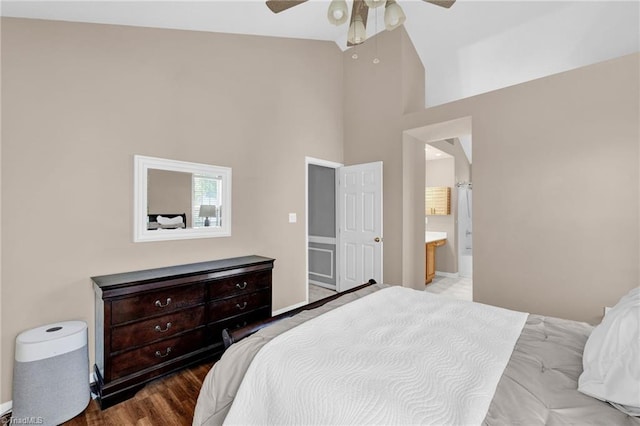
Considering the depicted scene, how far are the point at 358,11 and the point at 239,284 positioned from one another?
7.96 feet

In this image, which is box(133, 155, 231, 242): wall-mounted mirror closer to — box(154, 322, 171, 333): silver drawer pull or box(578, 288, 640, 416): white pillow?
Answer: box(154, 322, 171, 333): silver drawer pull

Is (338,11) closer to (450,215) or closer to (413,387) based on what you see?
(413,387)

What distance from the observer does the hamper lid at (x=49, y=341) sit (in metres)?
1.73

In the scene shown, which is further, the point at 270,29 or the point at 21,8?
the point at 270,29

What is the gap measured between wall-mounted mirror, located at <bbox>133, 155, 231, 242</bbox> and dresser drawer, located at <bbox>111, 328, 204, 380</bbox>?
34.9 inches

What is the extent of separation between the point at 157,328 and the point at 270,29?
325cm

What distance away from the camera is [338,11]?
1815 millimetres

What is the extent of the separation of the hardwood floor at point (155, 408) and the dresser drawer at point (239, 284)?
2.21ft

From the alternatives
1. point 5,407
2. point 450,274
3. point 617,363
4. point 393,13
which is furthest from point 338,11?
point 450,274

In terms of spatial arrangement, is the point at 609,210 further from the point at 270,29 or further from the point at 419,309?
the point at 270,29

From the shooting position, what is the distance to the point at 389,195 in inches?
154

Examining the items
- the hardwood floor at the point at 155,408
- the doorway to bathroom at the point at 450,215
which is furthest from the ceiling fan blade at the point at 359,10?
the doorway to bathroom at the point at 450,215

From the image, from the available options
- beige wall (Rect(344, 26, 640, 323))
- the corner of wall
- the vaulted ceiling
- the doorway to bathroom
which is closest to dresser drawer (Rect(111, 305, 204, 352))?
the vaulted ceiling

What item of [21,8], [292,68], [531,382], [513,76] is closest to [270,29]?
[292,68]
